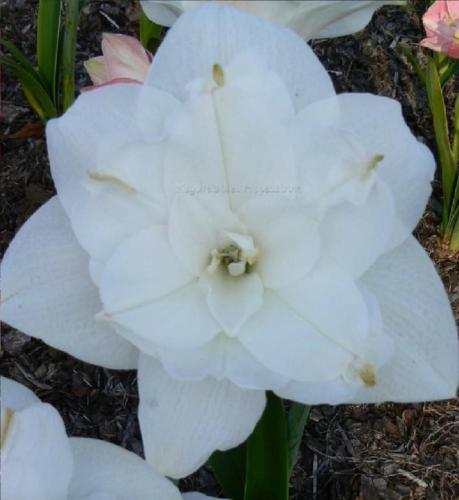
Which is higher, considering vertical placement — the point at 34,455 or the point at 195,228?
the point at 195,228

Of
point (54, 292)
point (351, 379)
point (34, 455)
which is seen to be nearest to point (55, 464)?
point (34, 455)

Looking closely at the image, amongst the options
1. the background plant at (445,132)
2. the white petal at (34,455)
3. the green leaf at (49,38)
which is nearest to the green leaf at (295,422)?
the white petal at (34,455)

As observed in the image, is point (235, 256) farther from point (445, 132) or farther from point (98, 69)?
point (445, 132)

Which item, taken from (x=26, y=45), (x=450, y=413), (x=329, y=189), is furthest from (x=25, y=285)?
(x=26, y=45)

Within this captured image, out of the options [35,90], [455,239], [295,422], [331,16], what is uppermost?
[331,16]

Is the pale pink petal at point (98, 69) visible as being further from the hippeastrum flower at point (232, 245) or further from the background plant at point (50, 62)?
the background plant at point (50, 62)

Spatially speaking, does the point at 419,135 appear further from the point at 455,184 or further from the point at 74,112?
the point at 74,112
